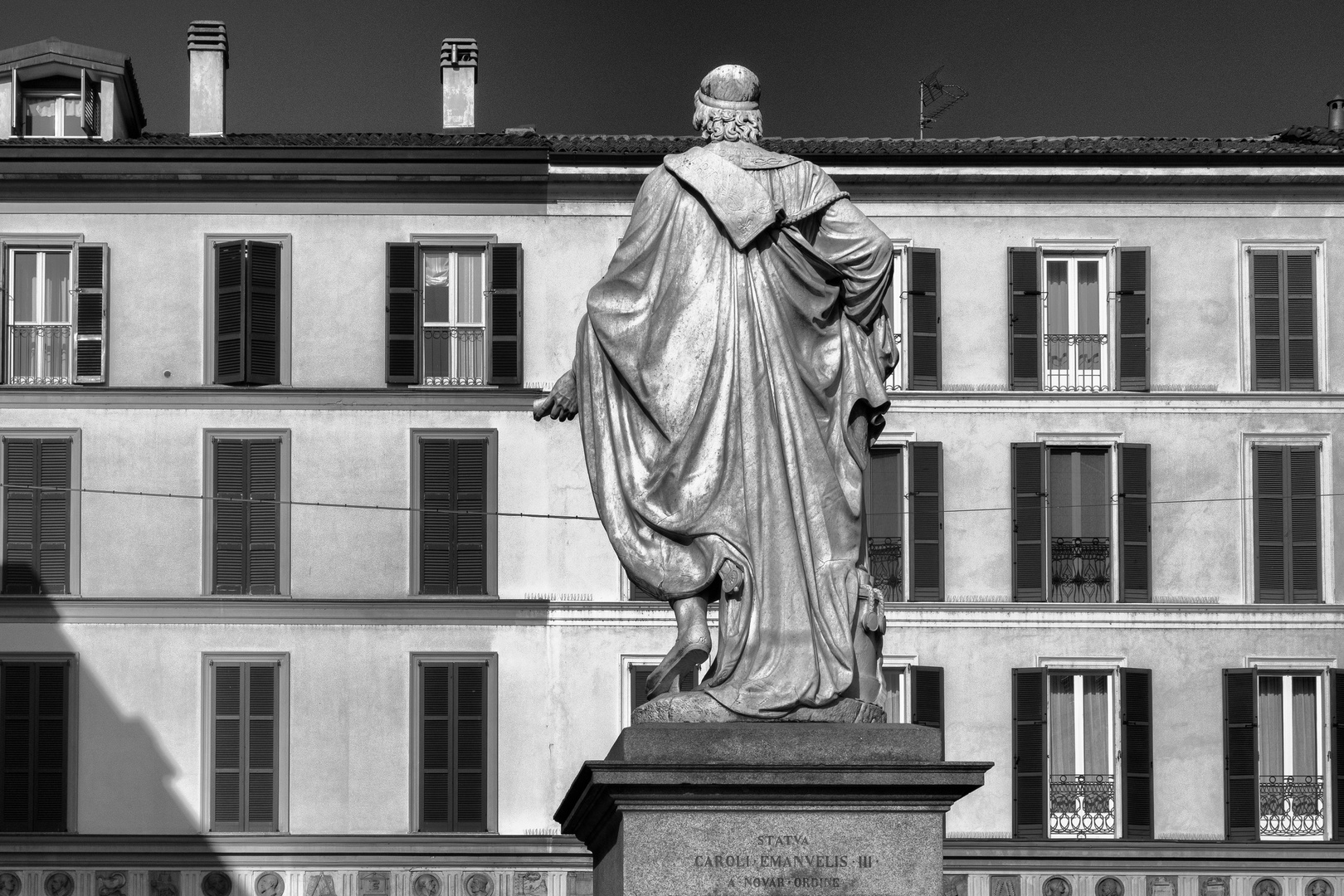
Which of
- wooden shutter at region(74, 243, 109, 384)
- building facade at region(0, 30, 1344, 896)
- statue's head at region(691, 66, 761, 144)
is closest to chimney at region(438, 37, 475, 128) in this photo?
building facade at region(0, 30, 1344, 896)

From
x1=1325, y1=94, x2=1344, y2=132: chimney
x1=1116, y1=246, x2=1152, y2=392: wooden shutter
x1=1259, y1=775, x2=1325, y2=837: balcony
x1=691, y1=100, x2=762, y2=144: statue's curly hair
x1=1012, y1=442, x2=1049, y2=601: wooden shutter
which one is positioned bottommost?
x1=1259, y1=775, x2=1325, y2=837: balcony

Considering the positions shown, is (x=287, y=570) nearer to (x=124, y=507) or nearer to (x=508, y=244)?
(x=124, y=507)

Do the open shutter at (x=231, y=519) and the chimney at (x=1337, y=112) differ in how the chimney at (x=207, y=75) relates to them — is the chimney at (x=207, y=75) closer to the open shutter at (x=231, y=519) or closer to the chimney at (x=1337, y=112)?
the open shutter at (x=231, y=519)

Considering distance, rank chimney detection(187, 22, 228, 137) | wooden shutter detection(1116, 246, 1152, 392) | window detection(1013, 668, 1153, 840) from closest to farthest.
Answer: window detection(1013, 668, 1153, 840)
wooden shutter detection(1116, 246, 1152, 392)
chimney detection(187, 22, 228, 137)

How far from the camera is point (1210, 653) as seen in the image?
45.1 metres

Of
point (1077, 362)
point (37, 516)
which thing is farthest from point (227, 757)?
point (1077, 362)

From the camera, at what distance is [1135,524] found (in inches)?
1788

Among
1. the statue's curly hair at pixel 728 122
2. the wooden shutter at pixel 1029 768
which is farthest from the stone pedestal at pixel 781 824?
the wooden shutter at pixel 1029 768

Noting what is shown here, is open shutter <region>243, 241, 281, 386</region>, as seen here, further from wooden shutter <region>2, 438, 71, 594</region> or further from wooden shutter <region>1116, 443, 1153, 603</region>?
wooden shutter <region>1116, 443, 1153, 603</region>

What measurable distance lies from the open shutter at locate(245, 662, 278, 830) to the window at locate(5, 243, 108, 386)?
5.50 m

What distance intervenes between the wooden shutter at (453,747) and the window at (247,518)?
2.91m

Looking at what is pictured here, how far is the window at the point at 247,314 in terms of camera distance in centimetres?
4531

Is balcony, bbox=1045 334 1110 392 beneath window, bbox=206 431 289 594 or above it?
above

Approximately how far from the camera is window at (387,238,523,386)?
149 feet
